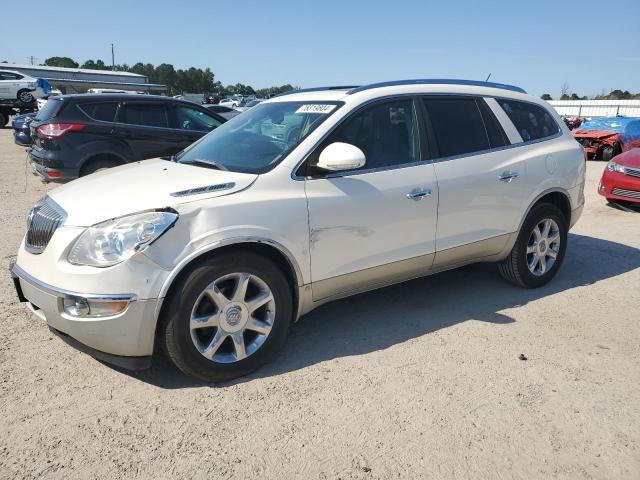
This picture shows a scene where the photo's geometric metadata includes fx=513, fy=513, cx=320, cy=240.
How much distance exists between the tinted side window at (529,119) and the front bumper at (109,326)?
341 cm

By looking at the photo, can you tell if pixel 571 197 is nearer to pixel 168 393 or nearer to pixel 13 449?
pixel 168 393

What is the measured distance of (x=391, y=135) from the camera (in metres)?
3.76

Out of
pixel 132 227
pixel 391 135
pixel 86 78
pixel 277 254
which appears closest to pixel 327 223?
pixel 277 254

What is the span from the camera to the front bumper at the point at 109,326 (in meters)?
2.79

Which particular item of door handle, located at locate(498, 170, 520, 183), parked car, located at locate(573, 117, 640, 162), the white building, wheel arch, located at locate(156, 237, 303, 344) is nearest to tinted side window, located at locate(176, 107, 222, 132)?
door handle, located at locate(498, 170, 520, 183)

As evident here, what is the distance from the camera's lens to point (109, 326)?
280cm

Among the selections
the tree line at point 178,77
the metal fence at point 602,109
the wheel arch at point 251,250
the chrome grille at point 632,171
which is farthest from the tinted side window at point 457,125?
the tree line at point 178,77

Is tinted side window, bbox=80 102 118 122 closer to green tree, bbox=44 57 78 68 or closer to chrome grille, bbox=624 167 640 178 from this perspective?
chrome grille, bbox=624 167 640 178

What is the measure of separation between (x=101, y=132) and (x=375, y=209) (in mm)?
5823

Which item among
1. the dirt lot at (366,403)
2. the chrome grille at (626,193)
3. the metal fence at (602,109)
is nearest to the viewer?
the dirt lot at (366,403)

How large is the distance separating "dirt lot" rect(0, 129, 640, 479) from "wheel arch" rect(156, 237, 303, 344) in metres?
0.51

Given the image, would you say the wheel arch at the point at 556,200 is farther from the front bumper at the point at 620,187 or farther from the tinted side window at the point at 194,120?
the tinted side window at the point at 194,120

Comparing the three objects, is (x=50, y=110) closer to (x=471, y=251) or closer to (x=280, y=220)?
(x=280, y=220)

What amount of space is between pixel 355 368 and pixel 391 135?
1686 mm
